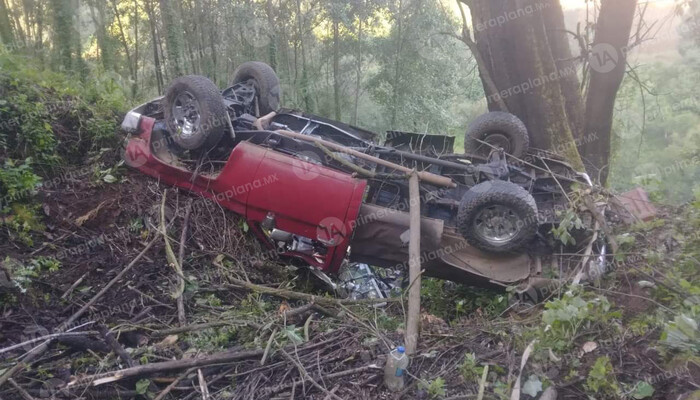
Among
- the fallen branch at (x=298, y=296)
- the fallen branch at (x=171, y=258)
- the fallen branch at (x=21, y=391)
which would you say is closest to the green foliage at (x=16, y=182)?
the fallen branch at (x=171, y=258)

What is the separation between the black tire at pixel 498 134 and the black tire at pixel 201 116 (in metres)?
2.68

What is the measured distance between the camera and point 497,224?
4402 mm

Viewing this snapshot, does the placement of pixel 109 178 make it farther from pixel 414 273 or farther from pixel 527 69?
pixel 527 69

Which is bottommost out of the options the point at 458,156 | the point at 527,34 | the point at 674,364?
the point at 674,364

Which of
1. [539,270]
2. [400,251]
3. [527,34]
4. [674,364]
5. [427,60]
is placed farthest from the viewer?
[427,60]

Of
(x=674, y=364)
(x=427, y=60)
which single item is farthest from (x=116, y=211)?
(x=427, y=60)

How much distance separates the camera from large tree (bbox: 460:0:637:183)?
6094 millimetres

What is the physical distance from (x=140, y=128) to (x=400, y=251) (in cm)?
308

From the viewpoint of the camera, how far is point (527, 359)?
8.96ft

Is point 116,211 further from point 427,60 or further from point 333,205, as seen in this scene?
point 427,60

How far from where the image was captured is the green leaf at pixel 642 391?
233cm

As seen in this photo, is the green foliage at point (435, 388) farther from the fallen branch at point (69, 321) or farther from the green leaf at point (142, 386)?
the fallen branch at point (69, 321)

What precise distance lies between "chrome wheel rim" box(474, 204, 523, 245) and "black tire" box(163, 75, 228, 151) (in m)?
2.66

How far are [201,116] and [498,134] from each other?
315 centimetres
